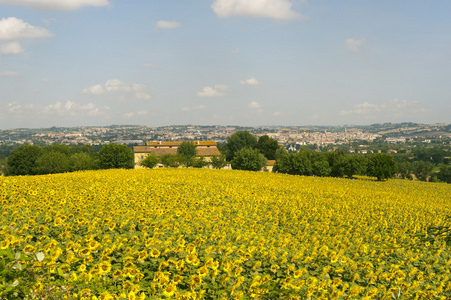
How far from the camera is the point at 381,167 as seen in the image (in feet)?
195

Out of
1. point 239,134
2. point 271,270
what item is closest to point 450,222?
point 271,270

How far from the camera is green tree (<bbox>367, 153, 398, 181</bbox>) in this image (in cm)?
5923

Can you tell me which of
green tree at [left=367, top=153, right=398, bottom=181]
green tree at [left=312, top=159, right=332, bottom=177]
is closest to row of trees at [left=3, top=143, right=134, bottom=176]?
green tree at [left=312, top=159, right=332, bottom=177]

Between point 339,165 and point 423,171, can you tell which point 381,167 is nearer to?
point 339,165

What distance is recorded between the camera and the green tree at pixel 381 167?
5923 centimetres

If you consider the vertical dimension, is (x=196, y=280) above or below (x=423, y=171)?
above

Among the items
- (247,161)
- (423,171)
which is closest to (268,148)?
(247,161)

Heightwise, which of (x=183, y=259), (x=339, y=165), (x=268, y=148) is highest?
(x=183, y=259)

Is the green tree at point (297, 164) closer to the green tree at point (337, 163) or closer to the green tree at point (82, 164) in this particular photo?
the green tree at point (337, 163)

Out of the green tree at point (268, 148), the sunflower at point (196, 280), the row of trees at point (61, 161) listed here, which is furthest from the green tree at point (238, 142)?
the sunflower at point (196, 280)

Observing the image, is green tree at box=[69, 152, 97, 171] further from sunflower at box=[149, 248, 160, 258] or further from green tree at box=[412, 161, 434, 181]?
green tree at box=[412, 161, 434, 181]

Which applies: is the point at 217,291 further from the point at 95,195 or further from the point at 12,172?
the point at 12,172

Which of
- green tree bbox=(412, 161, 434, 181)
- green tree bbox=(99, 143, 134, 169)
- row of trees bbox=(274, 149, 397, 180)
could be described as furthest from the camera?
green tree bbox=(412, 161, 434, 181)

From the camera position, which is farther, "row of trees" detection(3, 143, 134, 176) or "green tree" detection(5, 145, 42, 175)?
"green tree" detection(5, 145, 42, 175)
